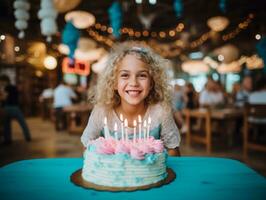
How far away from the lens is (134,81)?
1.69 meters

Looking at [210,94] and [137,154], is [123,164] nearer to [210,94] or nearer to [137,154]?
[137,154]

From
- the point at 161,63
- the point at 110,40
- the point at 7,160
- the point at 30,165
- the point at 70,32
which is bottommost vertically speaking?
the point at 7,160

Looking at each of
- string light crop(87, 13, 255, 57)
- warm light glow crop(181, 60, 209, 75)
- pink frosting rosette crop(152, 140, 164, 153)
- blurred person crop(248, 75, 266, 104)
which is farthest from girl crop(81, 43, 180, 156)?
warm light glow crop(181, 60, 209, 75)

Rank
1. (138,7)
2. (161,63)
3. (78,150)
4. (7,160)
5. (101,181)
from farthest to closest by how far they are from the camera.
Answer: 1. (138,7)
2. (78,150)
3. (7,160)
4. (161,63)
5. (101,181)

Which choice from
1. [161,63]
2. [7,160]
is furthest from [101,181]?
[7,160]

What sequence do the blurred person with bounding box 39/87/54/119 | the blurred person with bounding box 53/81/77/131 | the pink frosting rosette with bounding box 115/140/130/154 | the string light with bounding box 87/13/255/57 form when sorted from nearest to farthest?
the pink frosting rosette with bounding box 115/140/130/154
the blurred person with bounding box 53/81/77/131
the string light with bounding box 87/13/255/57
the blurred person with bounding box 39/87/54/119

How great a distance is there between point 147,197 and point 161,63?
110cm

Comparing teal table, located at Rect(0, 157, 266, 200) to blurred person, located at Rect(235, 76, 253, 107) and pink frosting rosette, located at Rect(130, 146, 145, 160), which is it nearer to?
pink frosting rosette, located at Rect(130, 146, 145, 160)

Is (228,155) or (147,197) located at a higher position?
(147,197)

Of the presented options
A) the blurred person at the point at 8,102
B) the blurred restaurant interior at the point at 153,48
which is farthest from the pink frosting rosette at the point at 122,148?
the blurred person at the point at 8,102

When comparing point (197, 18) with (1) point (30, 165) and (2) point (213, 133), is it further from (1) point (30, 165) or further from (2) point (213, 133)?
(1) point (30, 165)

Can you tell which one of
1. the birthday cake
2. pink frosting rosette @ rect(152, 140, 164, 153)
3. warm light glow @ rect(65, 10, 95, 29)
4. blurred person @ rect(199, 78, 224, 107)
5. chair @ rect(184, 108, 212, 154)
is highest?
warm light glow @ rect(65, 10, 95, 29)

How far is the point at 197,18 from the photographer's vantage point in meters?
9.95

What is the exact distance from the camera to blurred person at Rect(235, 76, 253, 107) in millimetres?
A: 7090
